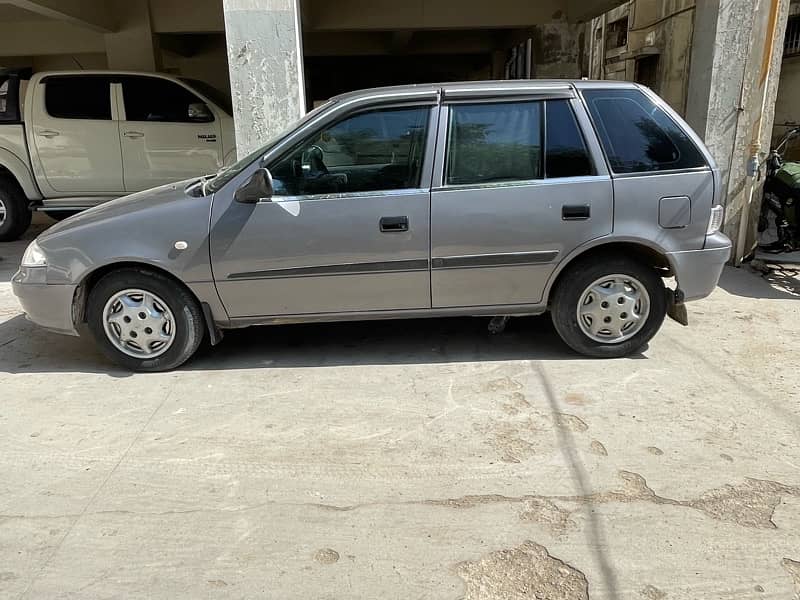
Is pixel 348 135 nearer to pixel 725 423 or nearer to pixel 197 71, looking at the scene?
pixel 725 423

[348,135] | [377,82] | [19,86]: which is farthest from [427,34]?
[348,135]

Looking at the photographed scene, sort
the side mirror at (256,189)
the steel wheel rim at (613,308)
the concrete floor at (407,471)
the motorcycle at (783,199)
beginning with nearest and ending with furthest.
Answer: the concrete floor at (407,471)
the side mirror at (256,189)
the steel wheel rim at (613,308)
the motorcycle at (783,199)

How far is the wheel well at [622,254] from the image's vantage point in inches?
164

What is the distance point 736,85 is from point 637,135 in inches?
111

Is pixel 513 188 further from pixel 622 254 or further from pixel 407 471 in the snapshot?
pixel 407 471

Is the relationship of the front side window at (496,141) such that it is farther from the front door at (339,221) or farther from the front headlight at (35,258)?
the front headlight at (35,258)

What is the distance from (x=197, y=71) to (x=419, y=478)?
14.4 m

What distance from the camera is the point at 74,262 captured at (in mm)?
4055

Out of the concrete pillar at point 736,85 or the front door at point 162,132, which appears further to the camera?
the front door at point 162,132

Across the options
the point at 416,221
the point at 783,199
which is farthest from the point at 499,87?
the point at 783,199

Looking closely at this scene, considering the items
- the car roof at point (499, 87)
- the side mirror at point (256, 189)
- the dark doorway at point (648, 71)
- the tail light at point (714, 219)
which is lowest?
the tail light at point (714, 219)

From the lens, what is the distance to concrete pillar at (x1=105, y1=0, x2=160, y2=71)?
10883 millimetres

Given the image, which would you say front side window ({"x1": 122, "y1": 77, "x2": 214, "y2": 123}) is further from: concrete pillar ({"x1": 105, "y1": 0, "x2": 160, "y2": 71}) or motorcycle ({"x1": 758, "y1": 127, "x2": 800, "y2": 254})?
motorcycle ({"x1": 758, "y1": 127, "x2": 800, "y2": 254})

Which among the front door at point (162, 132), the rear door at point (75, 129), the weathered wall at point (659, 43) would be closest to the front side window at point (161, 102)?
the front door at point (162, 132)
